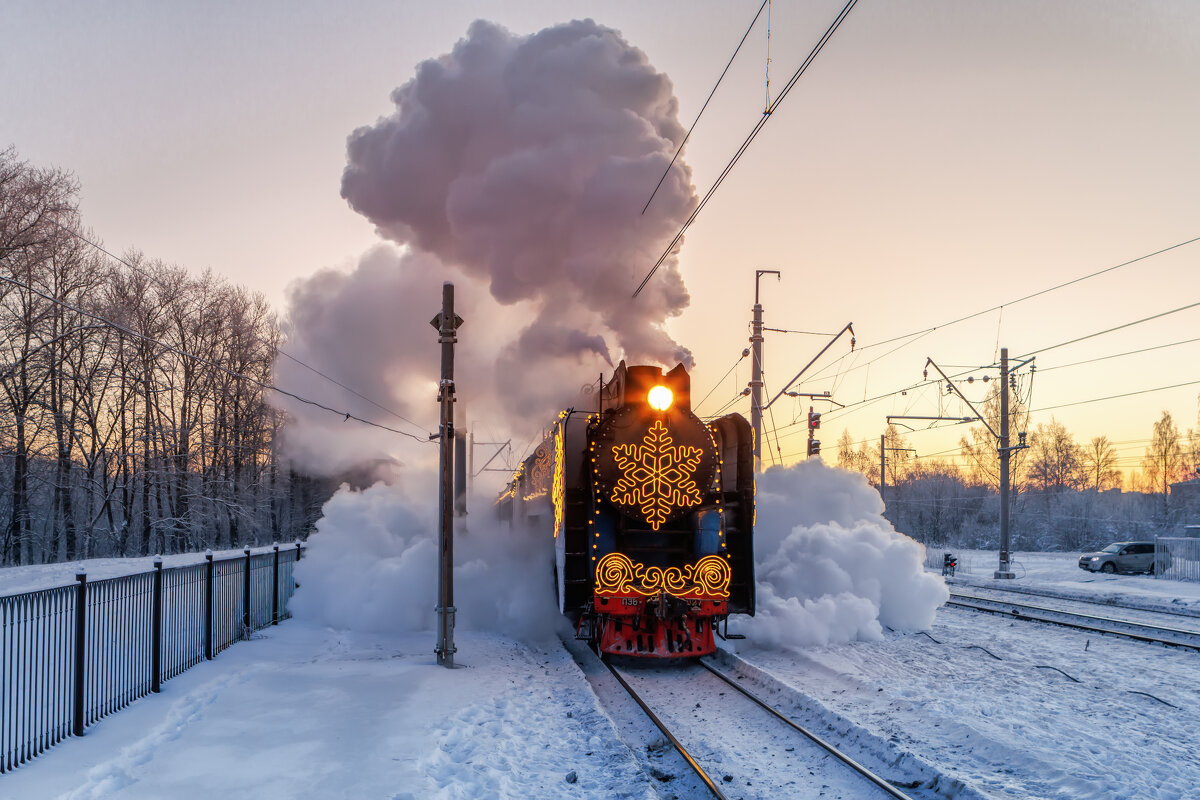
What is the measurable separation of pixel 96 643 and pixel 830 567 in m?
11.1

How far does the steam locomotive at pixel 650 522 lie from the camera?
10.7 metres


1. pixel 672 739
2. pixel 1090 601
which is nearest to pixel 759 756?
pixel 672 739

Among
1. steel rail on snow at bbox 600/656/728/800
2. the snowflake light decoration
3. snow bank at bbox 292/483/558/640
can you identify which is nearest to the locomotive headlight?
the snowflake light decoration

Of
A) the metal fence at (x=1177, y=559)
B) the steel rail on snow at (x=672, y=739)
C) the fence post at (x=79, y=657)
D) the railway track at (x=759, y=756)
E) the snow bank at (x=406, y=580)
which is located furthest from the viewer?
the metal fence at (x=1177, y=559)

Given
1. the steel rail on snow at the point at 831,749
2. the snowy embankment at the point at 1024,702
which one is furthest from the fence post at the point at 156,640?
the snowy embankment at the point at 1024,702

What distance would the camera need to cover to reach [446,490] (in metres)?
11.4

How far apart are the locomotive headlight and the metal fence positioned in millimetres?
24124

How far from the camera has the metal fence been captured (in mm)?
25827

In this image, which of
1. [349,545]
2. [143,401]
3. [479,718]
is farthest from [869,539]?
[143,401]

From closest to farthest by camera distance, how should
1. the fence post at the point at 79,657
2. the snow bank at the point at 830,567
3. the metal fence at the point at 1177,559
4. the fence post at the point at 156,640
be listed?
1. the fence post at the point at 79,657
2. the fence post at the point at 156,640
3. the snow bank at the point at 830,567
4. the metal fence at the point at 1177,559

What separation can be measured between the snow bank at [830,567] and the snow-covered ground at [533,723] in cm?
53

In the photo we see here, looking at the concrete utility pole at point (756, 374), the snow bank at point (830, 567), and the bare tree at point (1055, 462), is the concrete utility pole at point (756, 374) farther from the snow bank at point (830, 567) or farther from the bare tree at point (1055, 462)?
the bare tree at point (1055, 462)

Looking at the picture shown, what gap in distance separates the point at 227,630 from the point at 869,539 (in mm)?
11268

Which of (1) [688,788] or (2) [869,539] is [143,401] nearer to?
(2) [869,539]
